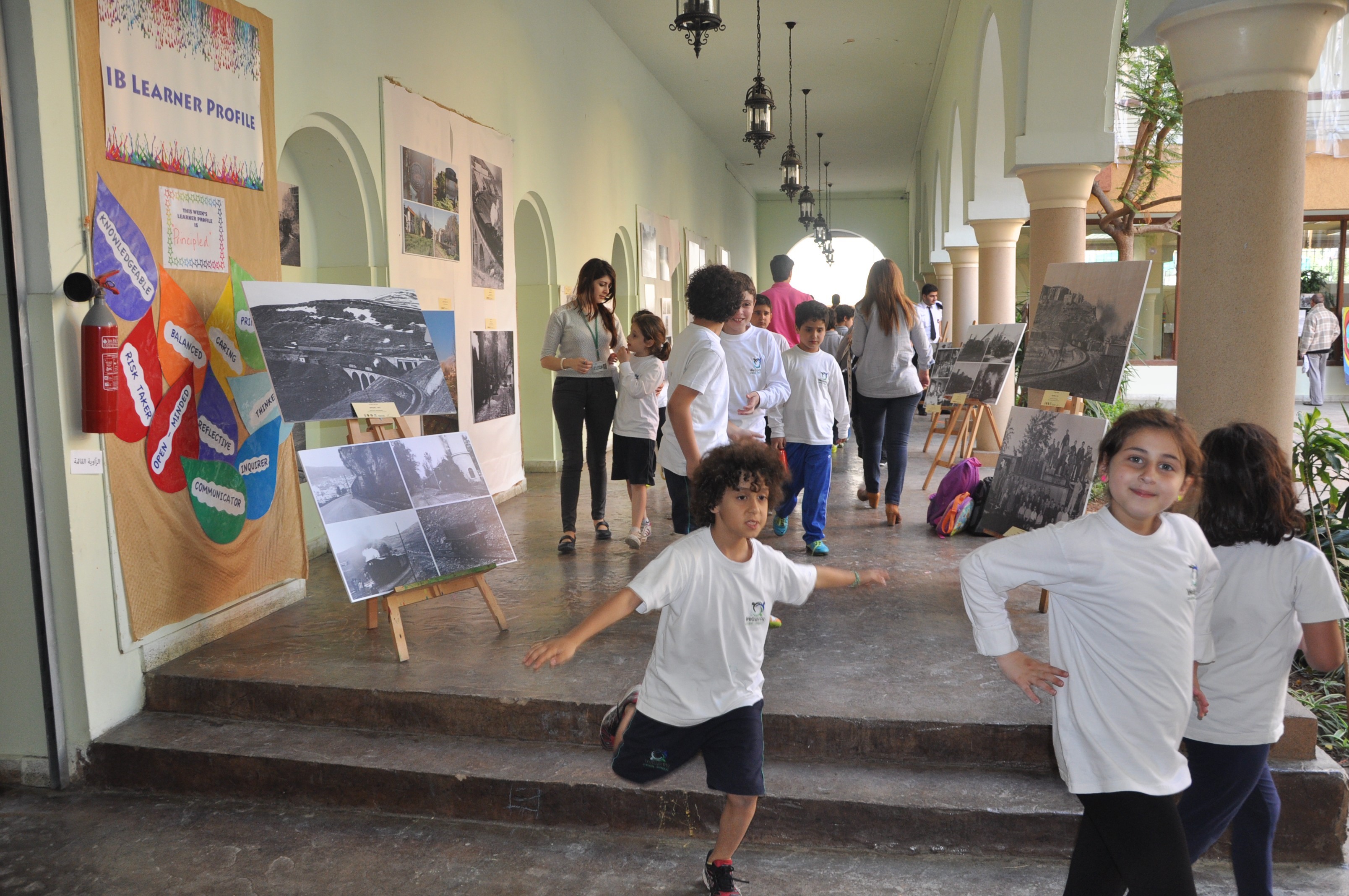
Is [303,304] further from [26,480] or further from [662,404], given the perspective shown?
[662,404]

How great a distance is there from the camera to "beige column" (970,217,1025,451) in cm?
952

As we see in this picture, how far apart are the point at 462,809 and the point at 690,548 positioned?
1.38 m

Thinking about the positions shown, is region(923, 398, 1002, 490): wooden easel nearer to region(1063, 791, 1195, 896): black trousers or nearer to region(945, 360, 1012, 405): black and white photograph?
region(945, 360, 1012, 405): black and white photograph

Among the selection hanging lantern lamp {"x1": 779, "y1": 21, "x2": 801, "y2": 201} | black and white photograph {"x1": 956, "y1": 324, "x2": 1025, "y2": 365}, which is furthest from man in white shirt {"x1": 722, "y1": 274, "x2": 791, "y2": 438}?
hanging lantern lamp {"x1": 779, "y1": 21, "x2": 801, "y2": 201}

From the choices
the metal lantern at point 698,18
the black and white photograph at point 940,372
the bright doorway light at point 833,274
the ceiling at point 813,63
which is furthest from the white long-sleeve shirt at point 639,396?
the bright doorway light at point 833,274

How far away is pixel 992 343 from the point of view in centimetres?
798

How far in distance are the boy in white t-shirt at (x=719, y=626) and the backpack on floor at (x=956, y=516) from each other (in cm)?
345

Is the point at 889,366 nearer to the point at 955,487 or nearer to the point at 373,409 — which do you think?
the point at 955,487

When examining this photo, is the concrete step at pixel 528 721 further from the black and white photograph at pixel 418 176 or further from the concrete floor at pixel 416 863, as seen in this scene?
the black and white photograph at pixel 418 176

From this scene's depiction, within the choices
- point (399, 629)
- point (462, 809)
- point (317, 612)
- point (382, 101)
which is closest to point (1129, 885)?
point (462, 809)

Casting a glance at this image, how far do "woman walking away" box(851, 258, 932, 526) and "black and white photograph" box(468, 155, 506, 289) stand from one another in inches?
103

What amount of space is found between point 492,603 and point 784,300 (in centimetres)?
488

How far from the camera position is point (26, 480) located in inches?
136

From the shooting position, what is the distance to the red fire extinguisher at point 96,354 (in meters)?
3.38
